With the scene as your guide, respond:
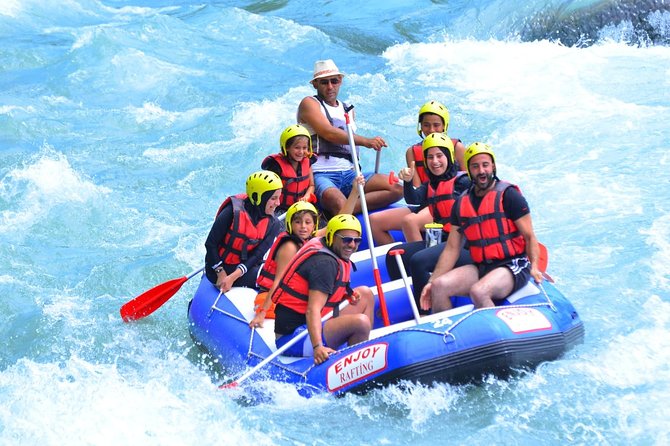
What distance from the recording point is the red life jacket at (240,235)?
20.9 feet

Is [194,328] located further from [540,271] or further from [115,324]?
[540,271]

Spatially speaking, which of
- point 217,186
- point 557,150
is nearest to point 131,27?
point 217,186

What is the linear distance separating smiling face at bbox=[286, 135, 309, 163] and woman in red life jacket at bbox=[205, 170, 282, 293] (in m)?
0.42

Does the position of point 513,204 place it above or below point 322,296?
above

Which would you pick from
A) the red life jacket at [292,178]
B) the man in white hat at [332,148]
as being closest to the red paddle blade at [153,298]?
the red life jacket at [292,178]

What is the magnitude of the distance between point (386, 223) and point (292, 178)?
714mm

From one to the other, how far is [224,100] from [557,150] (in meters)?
4.65

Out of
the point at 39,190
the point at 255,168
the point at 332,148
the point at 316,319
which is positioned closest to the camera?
the point at 316,319

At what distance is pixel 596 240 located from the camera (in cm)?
832

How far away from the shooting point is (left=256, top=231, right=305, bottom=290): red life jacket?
593 centimetres

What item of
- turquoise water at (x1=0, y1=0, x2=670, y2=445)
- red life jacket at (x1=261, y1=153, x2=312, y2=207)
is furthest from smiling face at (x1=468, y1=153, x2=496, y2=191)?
red life jacket at (x1=261, y1=153, x2=312, y2=207)

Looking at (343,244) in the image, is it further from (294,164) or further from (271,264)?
(294,164)

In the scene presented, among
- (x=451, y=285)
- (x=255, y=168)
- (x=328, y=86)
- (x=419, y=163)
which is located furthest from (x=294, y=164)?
(x=255, y=168)

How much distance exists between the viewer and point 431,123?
259 inches
